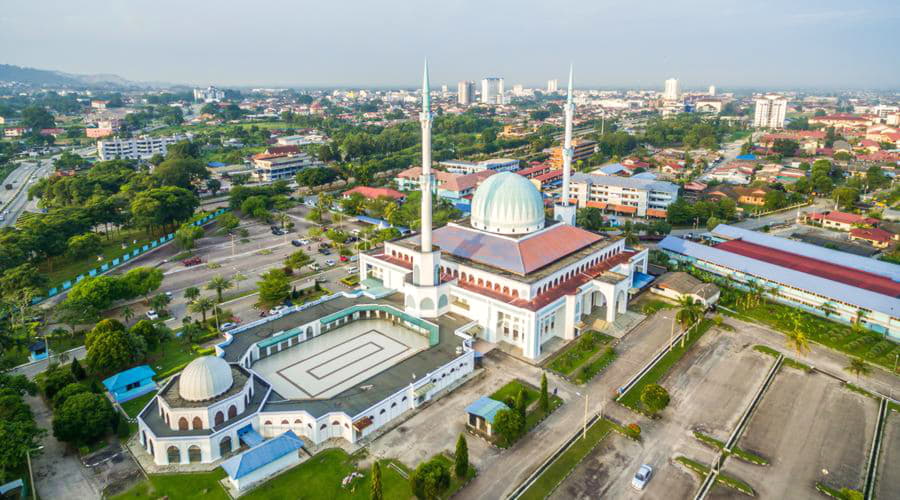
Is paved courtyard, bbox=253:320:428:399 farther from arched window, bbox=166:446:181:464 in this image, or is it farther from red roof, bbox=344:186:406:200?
red roof, bbox=344:186:406:200

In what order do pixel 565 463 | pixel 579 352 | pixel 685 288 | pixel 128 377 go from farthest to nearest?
pixel 685 288, pixel 579 352, pixel 128 377, pixel 565 463

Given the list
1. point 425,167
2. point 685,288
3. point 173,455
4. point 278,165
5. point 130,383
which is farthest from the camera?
point 278,165

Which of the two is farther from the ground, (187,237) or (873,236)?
(187,237)

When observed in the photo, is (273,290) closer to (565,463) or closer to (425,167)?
(425,167)

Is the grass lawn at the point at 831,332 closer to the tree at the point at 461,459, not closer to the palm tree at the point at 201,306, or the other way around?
the tree at the point at 461,459

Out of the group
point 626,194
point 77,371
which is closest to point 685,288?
point 626,194

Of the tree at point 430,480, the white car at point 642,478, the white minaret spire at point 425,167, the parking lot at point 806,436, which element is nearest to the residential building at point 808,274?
the parking lot at point 806,436
